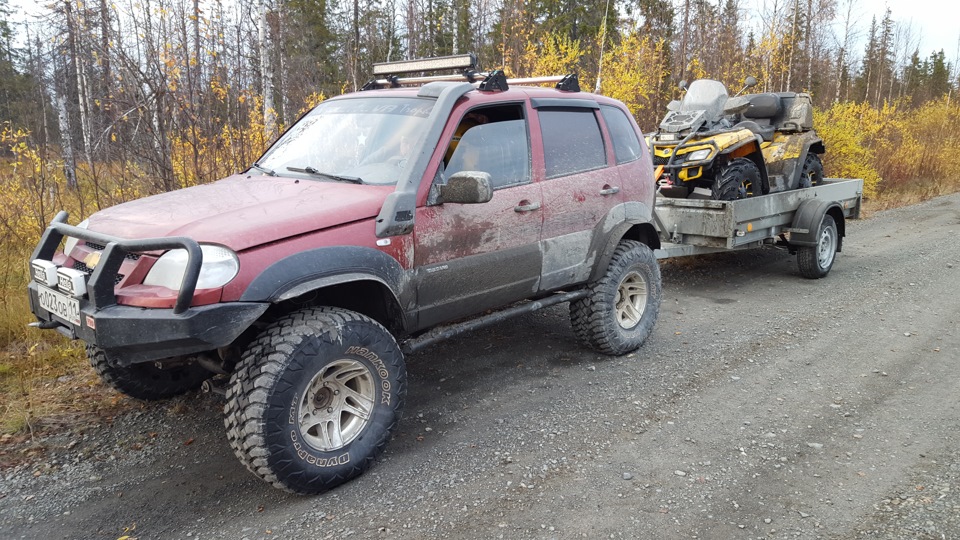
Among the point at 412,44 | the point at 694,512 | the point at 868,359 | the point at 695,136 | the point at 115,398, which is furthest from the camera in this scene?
the point at 412,44

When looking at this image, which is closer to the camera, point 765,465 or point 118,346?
point 118,346

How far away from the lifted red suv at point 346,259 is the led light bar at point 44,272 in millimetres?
18

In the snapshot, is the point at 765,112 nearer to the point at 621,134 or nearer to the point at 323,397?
the point at 621,134

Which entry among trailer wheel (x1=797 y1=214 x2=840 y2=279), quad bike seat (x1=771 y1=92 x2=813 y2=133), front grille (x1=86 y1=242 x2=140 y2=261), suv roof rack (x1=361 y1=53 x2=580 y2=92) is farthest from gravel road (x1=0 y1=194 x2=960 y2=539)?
quad bike seat (x1=771 y1=92 x2=813 y2=133)

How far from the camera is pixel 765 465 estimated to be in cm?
361

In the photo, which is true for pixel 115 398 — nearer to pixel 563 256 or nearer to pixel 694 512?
pixel 563 256

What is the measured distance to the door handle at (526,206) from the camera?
4.25 m

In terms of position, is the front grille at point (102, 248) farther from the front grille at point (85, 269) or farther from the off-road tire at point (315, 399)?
the off-road tire at point (315, 399)

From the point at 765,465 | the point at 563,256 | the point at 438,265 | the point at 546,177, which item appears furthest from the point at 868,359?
the point at 438,265

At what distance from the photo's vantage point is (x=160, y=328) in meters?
2.87

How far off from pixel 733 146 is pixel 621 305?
3.00 m

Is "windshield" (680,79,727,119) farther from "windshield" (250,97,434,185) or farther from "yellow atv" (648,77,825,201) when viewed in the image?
"windshield" (250,97,434,185)

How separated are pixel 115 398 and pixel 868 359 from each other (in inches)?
230

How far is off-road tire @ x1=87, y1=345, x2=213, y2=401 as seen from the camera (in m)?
4.01
